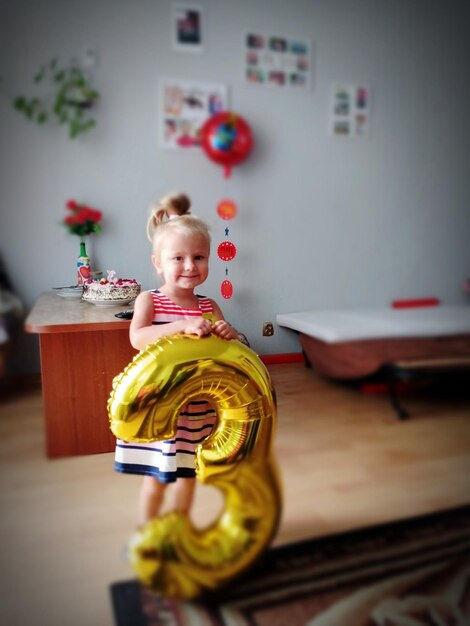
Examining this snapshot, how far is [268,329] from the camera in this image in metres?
0.48

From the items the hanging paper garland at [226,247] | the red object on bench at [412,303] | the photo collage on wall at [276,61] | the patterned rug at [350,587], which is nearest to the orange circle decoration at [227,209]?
the hanging paper garland at [226,247]

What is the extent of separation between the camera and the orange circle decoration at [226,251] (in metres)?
0.47

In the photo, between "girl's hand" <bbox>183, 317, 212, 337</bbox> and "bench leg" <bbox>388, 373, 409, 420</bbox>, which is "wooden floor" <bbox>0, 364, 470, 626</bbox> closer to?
"bench leg" <bbox>388, 373, 409, 420</bbox>

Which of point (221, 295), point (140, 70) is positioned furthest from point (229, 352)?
point (140, 70)

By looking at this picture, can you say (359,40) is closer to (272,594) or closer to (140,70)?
(140,70)

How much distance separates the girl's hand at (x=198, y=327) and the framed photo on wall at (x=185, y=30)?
28 cm

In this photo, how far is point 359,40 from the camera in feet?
1.55

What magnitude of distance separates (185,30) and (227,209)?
164 millimetres

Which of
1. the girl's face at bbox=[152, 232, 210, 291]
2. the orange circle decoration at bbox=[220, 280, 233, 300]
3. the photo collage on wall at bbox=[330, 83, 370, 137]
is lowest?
the orange circle decoration at bbox=[220, 280, 233, 300]

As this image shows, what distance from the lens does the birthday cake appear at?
1.37 feet

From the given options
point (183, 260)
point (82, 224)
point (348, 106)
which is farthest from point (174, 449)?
point (348, 106)

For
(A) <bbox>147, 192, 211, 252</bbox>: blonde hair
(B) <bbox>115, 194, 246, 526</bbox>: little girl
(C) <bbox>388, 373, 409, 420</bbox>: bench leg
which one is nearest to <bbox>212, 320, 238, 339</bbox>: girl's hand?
(B) <bbox>115, 194, 246, 526</bbox>: little girl

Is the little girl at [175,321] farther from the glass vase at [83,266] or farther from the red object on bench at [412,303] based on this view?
the red object on bench at [412,303]

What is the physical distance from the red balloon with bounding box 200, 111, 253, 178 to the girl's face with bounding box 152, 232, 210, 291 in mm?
108
